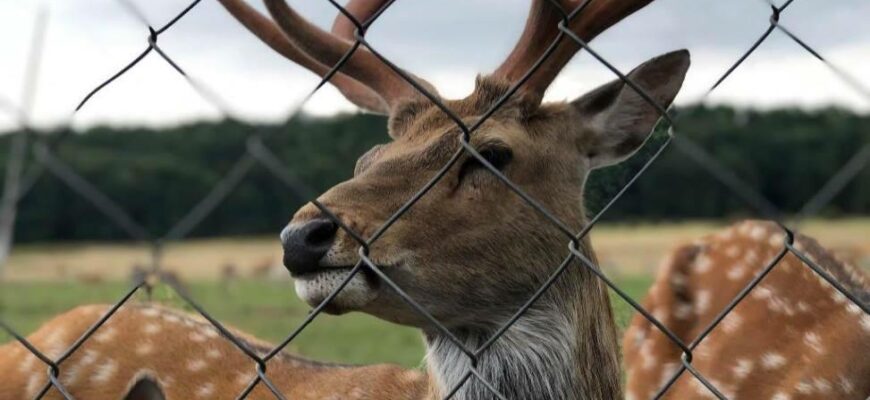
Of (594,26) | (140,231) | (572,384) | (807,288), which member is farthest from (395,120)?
(807,288)

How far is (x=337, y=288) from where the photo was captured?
86.0 inches

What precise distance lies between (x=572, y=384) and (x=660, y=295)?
1826 millimetres

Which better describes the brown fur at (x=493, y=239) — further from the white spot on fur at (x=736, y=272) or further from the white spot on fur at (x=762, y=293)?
the white spot on fur at (x=736, y=272)

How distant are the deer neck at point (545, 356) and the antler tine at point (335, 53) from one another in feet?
1.90

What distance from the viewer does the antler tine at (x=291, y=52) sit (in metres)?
2.77

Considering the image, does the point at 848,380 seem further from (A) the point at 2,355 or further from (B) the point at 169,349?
(A) the point at 2,355

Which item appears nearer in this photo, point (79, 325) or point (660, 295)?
point (79, 325)

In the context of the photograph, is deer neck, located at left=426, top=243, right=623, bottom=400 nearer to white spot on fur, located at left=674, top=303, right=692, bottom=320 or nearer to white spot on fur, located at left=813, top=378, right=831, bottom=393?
white spot on fur, located at left=813, top=378, right=831, bottom=393

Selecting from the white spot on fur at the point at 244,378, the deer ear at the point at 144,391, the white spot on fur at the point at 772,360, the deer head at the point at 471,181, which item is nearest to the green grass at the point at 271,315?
the deer head at the point at 471,181

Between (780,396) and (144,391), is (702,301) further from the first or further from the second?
(144,391)

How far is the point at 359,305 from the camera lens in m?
2.33

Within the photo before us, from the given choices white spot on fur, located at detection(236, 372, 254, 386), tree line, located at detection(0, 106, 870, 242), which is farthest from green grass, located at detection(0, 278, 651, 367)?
white spot on fur, located at detection(236, 372, 254, 386)

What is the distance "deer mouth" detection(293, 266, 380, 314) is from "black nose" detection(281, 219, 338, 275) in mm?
20

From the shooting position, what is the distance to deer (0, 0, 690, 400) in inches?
94.5
